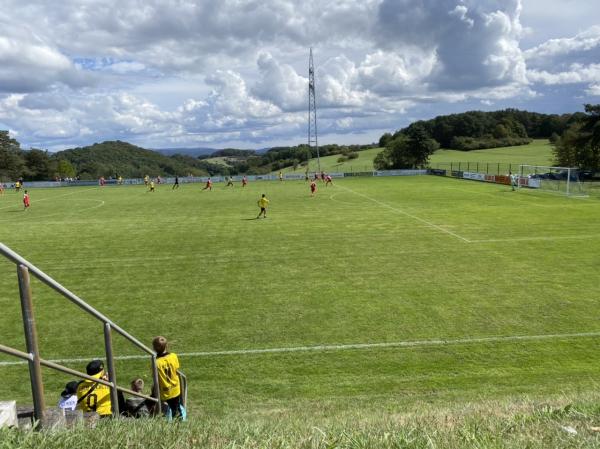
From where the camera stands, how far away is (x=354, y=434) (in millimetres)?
4504

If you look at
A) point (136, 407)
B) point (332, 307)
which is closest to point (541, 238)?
point (332, 307)

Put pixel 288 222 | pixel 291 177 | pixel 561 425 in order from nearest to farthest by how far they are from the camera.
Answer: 1. pixel 561 425
2. pixel 288 222
3. pixel 291 177

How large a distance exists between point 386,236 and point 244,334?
44.4 feet

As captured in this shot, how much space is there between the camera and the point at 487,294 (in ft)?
47.6

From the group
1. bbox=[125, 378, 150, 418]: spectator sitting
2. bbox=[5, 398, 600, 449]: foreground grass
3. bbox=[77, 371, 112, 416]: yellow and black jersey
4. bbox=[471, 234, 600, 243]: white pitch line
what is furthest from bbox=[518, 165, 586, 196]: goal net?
bbox=[77, 371, 112, 416]: yellow and black jersey

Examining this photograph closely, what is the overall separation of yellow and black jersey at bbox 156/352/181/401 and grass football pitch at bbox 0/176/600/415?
1246 mm

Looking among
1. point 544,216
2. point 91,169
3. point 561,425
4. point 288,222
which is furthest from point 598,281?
point 91,169

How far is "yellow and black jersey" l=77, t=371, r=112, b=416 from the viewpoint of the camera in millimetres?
6250

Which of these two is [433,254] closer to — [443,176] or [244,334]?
[244,334]

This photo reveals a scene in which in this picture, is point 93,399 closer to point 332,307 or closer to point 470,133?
point 332,307

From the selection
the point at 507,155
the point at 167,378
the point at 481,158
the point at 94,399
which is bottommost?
the point at 167,378

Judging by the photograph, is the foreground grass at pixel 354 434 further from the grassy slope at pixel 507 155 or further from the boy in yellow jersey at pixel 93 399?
the grassy slope at pixel 507 155

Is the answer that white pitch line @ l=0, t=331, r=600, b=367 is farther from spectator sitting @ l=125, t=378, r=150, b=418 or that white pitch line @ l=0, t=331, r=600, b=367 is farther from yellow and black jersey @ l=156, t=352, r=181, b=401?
spectator sitting @ l=125, t=378, r=150, b=418

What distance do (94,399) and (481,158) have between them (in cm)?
12163
